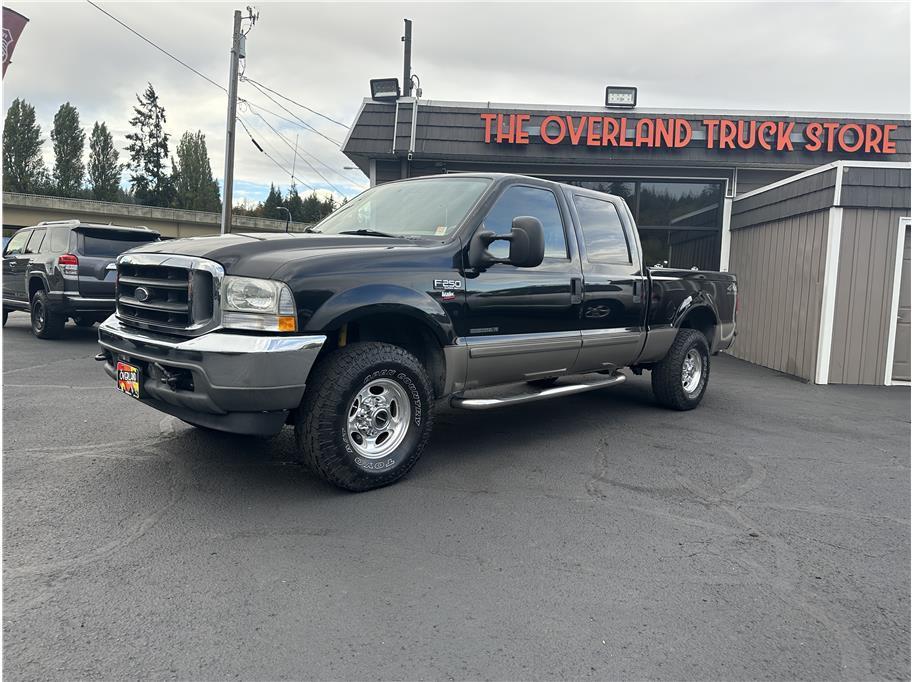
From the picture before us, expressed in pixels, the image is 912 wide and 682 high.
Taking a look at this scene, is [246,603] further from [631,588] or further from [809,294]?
[809,294]

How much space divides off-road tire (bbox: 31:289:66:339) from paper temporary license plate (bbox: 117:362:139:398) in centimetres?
748

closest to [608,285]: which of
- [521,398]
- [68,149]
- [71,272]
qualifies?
[521,398]

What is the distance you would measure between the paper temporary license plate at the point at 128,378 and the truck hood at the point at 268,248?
0.71 meters

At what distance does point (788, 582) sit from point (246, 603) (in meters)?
2.39

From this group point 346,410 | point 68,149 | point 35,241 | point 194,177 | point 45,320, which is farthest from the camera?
point 194,177

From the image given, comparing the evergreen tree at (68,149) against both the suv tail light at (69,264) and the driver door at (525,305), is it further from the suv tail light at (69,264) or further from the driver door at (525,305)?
the driver door at (525,305)

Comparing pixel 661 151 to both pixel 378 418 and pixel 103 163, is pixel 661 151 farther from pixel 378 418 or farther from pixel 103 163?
pixel 103 163

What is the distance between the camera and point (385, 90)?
41.2 feet

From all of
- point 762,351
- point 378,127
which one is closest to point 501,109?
point 378,127

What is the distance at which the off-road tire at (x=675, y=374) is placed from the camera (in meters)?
6.54

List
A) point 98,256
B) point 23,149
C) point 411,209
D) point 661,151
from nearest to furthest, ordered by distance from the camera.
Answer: point 411,209 < point 98,256 < point 661,151 < point 23,149

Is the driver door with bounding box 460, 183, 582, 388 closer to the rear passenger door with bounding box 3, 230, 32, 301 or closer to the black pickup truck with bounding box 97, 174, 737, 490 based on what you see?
the black pickup truck with bounding box 97, 174, 737, 490

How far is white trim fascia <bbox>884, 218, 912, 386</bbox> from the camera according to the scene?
29.3 feet

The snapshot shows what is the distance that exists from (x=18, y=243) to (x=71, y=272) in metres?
2.66
